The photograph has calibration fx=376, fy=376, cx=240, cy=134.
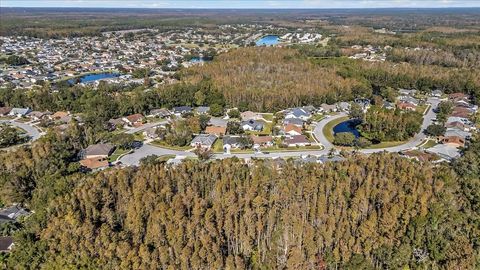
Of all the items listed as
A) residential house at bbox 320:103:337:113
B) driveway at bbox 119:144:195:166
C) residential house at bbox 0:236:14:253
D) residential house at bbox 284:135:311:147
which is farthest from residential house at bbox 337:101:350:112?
residential house at bbox 0:236:14:253

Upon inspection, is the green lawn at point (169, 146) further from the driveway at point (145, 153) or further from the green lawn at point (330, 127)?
the green lawn at point (330, 127)

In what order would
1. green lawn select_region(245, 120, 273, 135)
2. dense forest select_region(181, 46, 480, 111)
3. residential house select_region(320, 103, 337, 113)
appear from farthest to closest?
dense forest select_region(181, 46, 480, 111) < residential house select_region(320, 103, 337, 113) < green lawn select_region(245, 120, 273, 135)

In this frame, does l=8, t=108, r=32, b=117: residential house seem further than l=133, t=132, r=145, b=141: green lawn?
Yes

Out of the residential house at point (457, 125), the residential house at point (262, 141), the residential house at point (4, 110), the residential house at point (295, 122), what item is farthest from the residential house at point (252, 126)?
the residential house at point (4, 110)

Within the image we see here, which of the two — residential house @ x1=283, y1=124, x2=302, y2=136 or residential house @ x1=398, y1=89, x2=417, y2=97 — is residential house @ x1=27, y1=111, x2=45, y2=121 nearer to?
residential house @ x1=283, y1=124, x2=302, y2=136

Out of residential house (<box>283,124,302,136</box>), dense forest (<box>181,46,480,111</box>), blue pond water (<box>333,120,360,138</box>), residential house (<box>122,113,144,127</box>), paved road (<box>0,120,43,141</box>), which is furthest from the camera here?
dense forest (<box>181,46,480,111</box>)
